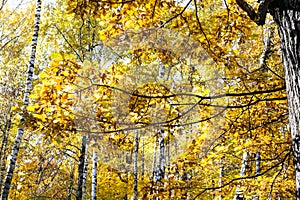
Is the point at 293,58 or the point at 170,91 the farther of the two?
the point at 170,91

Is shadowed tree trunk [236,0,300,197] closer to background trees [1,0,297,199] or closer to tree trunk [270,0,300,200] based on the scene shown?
tree trunk [270,0,300,200]

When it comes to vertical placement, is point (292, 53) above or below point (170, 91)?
below

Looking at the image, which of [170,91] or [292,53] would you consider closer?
[292,53]

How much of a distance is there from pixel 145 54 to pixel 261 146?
2.01 meters

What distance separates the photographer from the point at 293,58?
1670 mm

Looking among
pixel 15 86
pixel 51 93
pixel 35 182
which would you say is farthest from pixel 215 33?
pixel 35 182

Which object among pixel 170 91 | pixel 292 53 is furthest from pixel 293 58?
pixel 170 91

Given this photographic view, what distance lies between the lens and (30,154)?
29.5ft

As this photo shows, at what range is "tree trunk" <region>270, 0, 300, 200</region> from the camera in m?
1.65

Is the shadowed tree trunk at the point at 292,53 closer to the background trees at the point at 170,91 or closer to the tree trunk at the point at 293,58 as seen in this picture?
the tree trunk at the point at 293,58

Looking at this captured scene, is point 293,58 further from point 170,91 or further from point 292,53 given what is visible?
point 170,91

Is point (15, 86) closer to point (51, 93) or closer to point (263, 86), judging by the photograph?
point (51, 93)

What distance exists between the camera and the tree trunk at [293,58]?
1.65m

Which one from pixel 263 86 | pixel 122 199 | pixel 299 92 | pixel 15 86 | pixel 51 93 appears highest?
pixel 15 86
